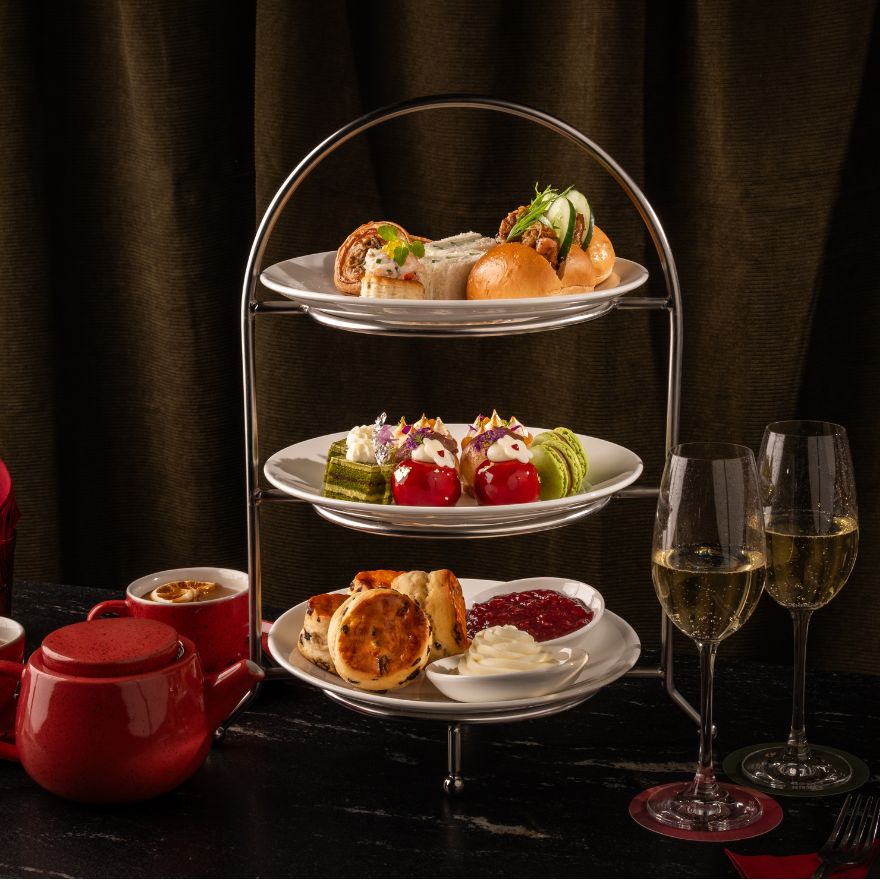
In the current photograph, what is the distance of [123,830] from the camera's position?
0.98 metres

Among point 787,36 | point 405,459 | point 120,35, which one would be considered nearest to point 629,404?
point 787,36

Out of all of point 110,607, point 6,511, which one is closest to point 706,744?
point 110,607

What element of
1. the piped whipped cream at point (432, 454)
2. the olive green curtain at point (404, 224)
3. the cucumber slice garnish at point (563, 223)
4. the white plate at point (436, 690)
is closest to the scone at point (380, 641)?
the white plate at point (436, 690)

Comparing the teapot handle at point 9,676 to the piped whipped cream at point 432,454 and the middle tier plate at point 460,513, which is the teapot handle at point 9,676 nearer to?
the middle tier plate at point 460,513

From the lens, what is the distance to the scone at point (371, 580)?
109cm

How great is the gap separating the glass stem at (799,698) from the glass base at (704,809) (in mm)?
77

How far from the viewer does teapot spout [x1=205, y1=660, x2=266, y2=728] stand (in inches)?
41.9

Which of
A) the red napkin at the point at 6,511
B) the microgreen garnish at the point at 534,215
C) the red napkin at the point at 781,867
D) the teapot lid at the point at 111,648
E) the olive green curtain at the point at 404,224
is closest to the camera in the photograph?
the red napkin at the point at 781,867

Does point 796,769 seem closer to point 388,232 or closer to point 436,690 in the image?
point 436,690

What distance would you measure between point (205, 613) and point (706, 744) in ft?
1.61

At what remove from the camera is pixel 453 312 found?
3.18 feet

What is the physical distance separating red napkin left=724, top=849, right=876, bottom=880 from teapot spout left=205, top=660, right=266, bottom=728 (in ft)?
1.42

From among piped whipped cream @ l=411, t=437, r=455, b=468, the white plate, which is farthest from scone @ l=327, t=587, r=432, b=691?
piped whipped cream @ l=411, t=437, r=455, b=468

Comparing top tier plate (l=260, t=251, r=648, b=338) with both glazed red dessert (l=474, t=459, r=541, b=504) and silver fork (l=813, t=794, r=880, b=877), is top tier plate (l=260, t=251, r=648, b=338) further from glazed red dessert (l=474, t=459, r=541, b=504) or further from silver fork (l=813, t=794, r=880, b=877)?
silver fork (l=813, t=794, r=880, b=877)
